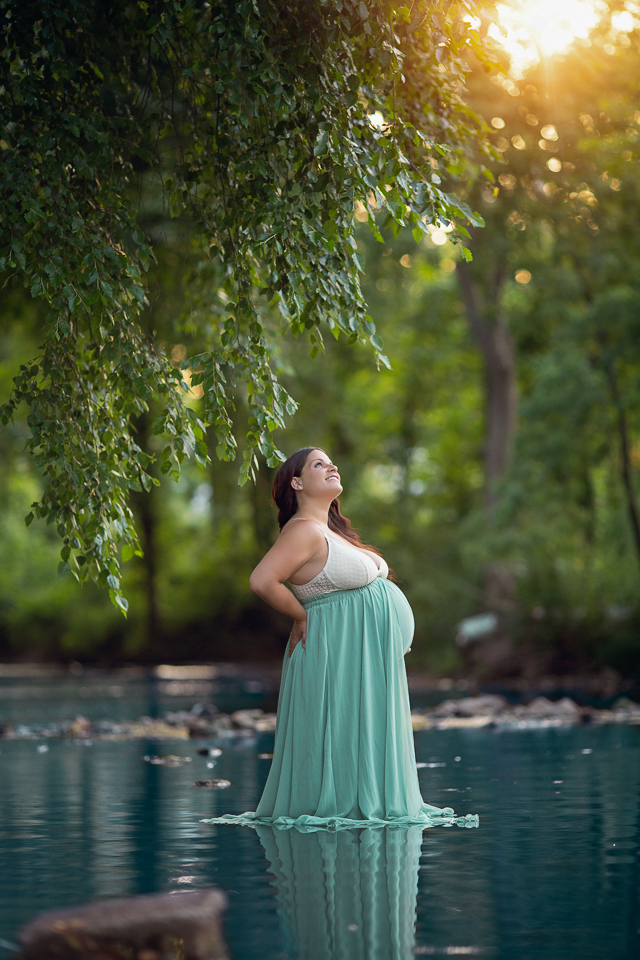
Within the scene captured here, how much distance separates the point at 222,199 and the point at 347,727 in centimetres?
334

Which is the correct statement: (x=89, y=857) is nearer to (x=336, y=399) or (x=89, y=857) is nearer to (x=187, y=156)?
(x=187, y=156)

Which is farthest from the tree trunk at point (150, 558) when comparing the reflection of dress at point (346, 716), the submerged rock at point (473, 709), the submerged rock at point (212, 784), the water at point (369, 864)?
the reflection of dress at point (346, 716)

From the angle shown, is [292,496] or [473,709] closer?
[292,496]

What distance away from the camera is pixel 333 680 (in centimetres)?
701

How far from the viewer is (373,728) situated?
691 centimetres

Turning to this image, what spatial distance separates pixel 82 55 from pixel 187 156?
1196mm

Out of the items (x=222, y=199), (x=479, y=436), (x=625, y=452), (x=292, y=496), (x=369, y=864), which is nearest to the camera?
(x=369, y=864)

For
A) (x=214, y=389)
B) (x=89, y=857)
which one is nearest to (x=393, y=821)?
(x=89, y=857)

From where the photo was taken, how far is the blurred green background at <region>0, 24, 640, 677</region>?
17.3 meters

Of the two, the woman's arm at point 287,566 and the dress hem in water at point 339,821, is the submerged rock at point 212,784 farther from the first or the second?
the woman's arm at point 287,566

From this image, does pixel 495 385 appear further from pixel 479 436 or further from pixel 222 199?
pixel 222 199

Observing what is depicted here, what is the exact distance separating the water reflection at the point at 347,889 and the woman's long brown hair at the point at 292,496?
67.5 inches

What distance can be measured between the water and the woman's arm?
48.5 inches

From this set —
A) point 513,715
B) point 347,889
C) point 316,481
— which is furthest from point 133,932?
point 513,715
